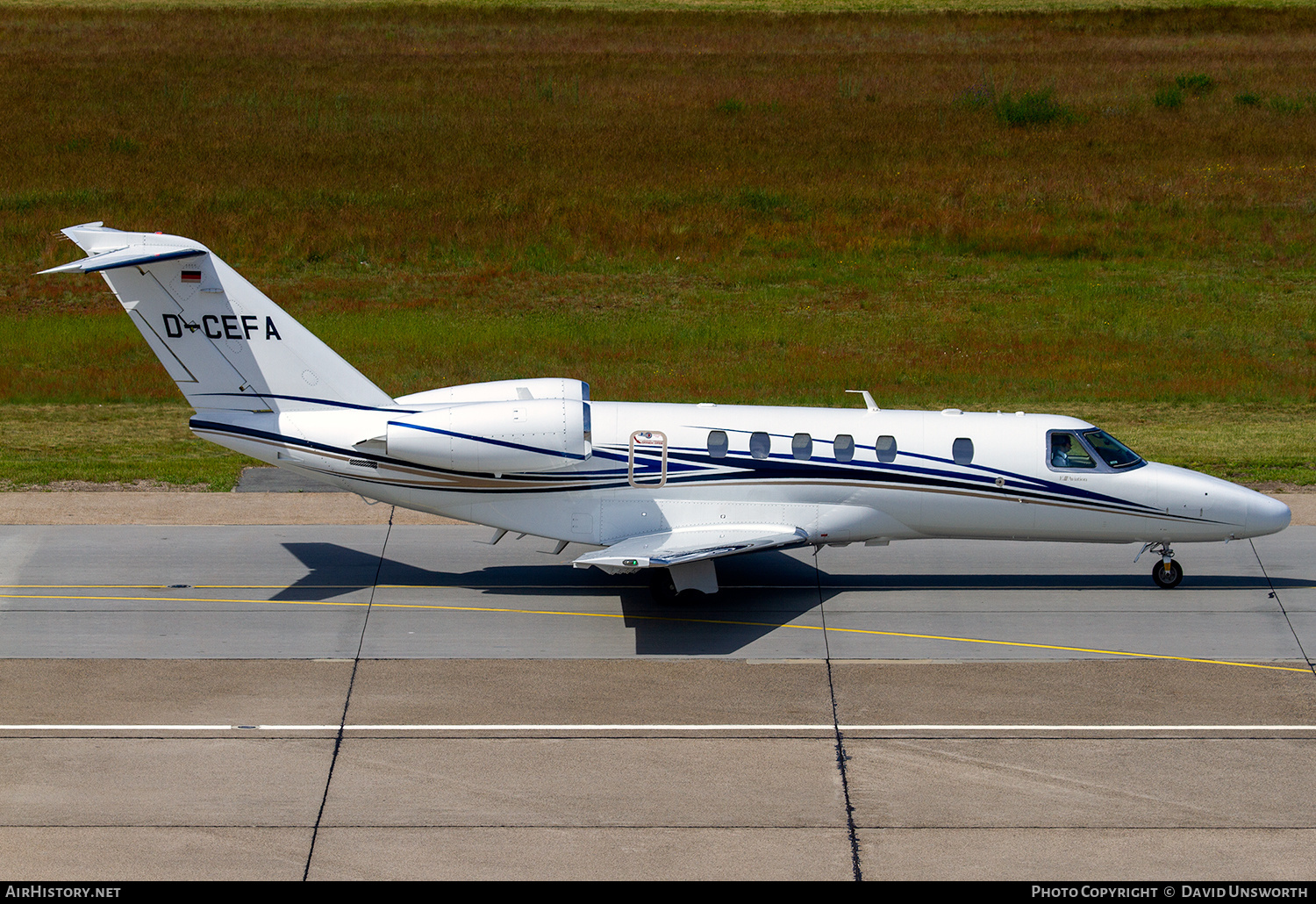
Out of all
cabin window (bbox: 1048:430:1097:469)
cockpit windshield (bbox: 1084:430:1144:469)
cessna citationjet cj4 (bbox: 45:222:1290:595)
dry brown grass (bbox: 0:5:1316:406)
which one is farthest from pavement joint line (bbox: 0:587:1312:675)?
dry brown grass (bbox: 0:5:1316:406)

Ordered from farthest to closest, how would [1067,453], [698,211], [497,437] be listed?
[698,211] < [1067,453] < [497,437]

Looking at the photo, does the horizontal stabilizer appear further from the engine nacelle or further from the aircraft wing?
the aircraft wing

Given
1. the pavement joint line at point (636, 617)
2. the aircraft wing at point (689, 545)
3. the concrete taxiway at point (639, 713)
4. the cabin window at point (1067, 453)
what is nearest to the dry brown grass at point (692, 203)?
the cabin window at point (1067, 453)

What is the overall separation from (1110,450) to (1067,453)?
0.65 m

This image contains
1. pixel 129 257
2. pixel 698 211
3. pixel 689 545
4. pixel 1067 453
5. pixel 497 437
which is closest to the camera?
pixel 129 257

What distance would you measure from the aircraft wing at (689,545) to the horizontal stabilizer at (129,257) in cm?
661

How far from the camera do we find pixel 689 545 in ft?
60.9

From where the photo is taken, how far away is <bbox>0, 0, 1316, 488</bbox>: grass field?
3309cm

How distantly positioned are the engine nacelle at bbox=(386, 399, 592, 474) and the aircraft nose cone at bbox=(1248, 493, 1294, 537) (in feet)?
30.6

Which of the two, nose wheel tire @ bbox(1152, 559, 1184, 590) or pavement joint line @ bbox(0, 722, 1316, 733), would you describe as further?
nose wheel tire @ bbox(1152, 559, 1184, 590)

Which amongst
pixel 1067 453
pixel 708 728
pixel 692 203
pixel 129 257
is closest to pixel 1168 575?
pixel 1067 453

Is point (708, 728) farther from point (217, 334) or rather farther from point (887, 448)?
point (217, 334)

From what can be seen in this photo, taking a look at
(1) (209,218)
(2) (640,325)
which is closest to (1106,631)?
(2) (640,325)

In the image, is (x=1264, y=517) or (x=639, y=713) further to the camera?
(x=1264, y=517)
